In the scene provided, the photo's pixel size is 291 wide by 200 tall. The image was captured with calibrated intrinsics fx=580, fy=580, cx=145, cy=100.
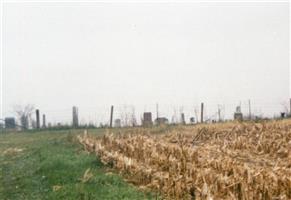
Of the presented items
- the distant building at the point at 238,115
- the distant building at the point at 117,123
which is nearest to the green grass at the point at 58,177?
the distant building at the point at 238,115

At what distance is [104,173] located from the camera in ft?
55.6

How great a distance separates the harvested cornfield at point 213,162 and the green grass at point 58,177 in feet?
1.84

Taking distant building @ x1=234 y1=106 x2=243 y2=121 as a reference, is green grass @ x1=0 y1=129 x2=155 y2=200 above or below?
below

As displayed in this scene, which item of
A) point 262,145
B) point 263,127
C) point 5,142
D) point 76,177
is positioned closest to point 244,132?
point 263,127

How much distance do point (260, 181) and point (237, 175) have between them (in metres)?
0.74

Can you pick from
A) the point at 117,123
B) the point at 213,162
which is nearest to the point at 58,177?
the point at 213,162

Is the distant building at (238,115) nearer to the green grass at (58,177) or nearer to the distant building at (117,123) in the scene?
the distant building at (117,123)

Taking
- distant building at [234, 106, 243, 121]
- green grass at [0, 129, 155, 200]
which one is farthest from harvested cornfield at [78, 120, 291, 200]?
distant building at [234, 106, 243, 121]

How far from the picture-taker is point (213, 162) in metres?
14.0

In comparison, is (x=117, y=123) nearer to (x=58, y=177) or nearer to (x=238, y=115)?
(x=238, y=115)

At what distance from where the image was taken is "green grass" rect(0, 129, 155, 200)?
44.7 feet

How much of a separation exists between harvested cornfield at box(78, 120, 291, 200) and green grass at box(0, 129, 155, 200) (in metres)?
0.56

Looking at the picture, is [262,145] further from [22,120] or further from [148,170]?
[22,120]

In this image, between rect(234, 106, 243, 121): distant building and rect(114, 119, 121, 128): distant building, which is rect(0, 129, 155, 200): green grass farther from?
rect(114, 119, 121, 128): distant building
